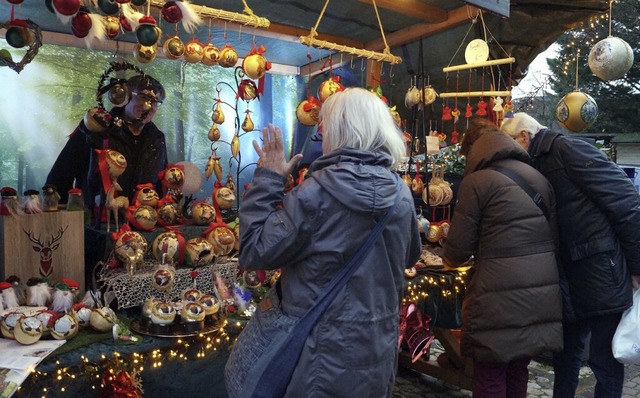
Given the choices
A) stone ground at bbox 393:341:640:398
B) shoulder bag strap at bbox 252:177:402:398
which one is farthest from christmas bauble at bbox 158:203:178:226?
stone ground at bbox 393:341:640:398

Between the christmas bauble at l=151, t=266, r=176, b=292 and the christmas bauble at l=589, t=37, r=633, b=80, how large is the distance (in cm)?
363

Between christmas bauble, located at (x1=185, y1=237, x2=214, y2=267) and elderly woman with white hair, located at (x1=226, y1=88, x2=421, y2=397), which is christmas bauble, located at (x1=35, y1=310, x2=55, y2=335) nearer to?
christmas bauble, located at (x1=185, y1=237, x2=214, y2=267)

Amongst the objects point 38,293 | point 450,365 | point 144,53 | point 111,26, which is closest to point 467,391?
point 450,365

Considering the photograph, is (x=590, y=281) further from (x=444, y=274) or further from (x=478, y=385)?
(x=444, y=274)

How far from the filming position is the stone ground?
352 centimetres

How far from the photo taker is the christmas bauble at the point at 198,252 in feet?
8.55

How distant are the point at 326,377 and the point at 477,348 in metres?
1.20

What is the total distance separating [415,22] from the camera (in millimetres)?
4410

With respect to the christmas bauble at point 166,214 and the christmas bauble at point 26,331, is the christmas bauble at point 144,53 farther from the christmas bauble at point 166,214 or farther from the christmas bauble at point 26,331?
the christmas bauble at point 26,331

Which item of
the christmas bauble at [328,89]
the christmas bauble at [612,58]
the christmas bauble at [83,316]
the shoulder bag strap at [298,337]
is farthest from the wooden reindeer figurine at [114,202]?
the christmas bauble at [612,58]

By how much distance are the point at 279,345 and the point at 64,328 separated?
3.73ft

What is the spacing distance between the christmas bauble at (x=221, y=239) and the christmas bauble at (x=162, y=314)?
0.55 meters

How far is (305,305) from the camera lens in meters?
1.40

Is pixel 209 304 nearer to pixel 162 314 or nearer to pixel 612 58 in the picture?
pixel 162 314
